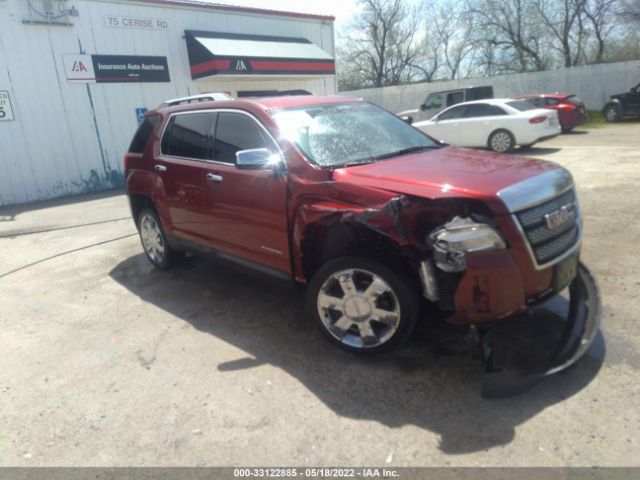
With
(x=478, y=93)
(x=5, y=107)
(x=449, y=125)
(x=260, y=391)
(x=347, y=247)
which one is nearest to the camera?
(x=260, y=391)

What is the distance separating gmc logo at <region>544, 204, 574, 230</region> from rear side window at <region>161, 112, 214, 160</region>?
9.54ft

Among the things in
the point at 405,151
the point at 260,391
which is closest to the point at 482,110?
the point at 405,151

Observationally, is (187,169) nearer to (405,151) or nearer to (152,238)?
(152,238)

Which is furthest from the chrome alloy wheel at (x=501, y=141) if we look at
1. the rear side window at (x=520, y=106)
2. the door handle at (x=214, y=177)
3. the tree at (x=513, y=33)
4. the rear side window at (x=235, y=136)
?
the tree at (x=513, y=33)

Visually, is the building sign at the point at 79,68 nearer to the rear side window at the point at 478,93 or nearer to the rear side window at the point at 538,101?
the rear side window at the point at 478,93

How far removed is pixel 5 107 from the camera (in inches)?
442

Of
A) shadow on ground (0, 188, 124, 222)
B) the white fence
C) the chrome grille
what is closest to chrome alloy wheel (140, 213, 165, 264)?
the chrome grille

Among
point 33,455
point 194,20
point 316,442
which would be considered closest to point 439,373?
point 316,442

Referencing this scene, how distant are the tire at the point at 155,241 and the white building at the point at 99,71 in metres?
7.93

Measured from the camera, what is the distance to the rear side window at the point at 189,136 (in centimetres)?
452

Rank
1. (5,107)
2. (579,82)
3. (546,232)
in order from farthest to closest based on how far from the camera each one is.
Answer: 1. (579,82)
2. (5,107)
3. (546,232)

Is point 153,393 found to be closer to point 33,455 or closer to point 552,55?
point 33,455

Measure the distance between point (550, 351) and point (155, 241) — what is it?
14.0 ft

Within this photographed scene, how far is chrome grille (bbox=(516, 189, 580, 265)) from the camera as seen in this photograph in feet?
9.39
